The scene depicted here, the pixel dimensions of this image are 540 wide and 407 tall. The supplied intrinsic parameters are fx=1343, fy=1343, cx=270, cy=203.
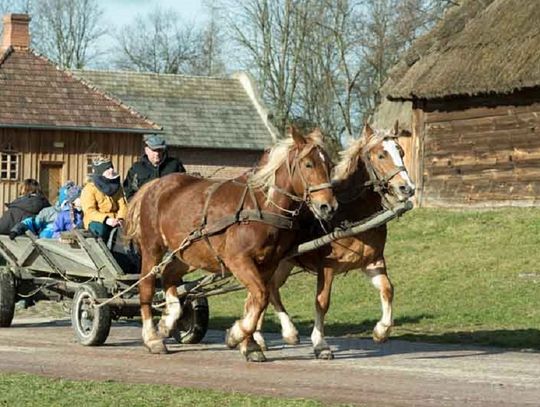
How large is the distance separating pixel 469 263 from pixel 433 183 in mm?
7890

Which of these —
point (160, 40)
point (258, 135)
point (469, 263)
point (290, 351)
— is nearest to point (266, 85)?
point (258, 135)

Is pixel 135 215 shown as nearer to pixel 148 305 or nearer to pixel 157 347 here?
pixel 148 305

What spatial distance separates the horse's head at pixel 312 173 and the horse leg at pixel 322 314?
1.18 metres

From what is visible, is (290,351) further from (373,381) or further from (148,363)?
(373,381)

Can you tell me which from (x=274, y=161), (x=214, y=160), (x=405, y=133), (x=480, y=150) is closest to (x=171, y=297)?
(x=274, y=161)

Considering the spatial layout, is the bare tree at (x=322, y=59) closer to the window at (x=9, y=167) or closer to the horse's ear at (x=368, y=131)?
the window at (x=9, y=167)

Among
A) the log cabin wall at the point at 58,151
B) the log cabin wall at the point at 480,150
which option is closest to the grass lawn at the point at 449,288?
the log cabin wall at the point at 480,150

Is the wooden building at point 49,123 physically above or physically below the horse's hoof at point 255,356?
above

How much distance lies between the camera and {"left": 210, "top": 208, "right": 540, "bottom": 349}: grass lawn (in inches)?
662

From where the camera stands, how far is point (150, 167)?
50.0ft

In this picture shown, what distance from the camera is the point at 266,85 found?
194ft

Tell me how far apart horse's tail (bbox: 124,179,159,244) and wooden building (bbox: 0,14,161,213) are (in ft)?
85.3

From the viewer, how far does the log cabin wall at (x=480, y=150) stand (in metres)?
27.5

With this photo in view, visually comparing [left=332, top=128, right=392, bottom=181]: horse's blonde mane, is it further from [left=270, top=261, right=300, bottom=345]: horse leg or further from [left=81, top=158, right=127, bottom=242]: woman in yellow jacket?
[left=81, top=158, right=127, bottom=242]: woman in yellow jacket
